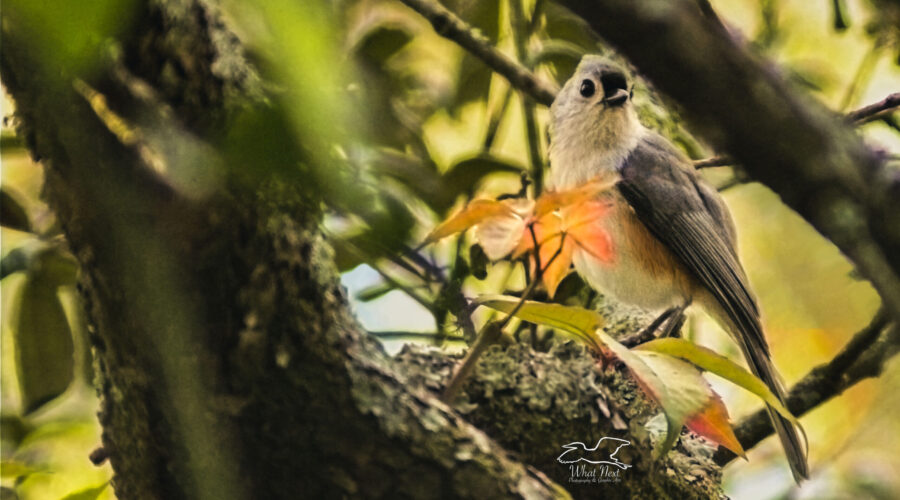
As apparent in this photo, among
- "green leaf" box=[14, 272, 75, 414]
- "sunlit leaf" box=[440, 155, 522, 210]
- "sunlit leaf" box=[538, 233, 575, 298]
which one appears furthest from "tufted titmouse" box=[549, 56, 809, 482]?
"green leaf" box=[14, 272, 75, 414]

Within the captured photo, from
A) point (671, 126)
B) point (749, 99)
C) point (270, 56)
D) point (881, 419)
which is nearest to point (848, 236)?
point (749, 99)

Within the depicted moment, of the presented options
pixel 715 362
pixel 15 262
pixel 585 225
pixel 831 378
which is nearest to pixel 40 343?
pixel 15 262

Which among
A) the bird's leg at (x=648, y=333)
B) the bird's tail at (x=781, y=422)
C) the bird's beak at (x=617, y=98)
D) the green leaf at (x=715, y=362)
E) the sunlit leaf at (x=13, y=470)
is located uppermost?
the bird's beak at (x=617, y=98)

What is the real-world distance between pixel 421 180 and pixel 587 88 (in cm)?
78

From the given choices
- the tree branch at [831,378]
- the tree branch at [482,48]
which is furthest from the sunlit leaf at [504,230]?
the tree branch at [831,378]

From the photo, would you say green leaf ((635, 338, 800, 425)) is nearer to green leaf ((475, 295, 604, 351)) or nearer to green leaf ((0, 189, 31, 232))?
green leaf ((475, 295, 604, 351))

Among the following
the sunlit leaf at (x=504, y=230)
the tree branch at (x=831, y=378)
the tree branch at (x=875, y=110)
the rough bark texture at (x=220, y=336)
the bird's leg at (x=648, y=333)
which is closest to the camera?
the rough bark texture at (x=220, y=336)

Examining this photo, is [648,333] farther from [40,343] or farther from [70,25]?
[70,25]

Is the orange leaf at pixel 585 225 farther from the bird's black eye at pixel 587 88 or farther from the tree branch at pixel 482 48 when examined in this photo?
the bird's black eye at pixel 587 88

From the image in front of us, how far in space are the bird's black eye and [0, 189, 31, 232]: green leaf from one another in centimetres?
104

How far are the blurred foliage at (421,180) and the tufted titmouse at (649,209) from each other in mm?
52

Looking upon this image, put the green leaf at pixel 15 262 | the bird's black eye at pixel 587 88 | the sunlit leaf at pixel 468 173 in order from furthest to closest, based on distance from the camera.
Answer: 1. the bird's black eye at pixel 587 88
2. the sunlit leaf at pixel 468 173
3. the green leaf at pixel 15 262

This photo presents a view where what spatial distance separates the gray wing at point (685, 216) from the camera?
1.60 metres

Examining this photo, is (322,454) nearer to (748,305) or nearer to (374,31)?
(374,31)
